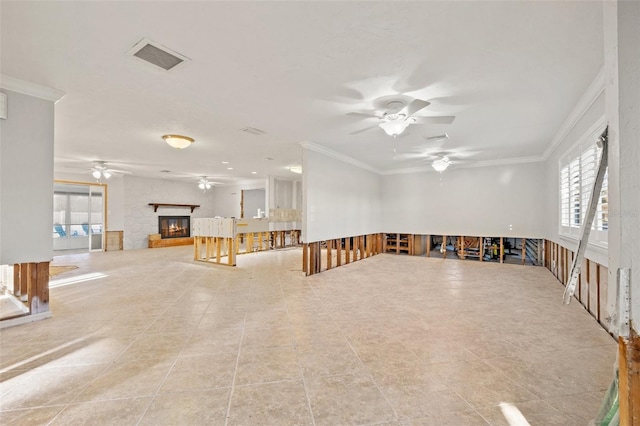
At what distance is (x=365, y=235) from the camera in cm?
822

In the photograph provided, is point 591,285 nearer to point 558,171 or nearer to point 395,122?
point 558,171

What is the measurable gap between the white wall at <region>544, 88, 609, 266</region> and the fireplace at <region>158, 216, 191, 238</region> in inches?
499

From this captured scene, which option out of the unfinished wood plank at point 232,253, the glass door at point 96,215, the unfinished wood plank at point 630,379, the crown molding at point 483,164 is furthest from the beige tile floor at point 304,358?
the glass door at point 96,215

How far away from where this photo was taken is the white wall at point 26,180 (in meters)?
2.90

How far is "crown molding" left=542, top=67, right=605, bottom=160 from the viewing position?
3011 millimetres

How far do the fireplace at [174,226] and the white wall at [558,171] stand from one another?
1267 cm

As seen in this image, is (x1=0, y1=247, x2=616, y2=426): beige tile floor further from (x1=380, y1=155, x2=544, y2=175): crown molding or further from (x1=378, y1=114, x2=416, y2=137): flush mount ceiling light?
(x1=380, y1=155, x2=544, y2=175): crown molding

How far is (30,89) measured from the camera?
307 centimetres

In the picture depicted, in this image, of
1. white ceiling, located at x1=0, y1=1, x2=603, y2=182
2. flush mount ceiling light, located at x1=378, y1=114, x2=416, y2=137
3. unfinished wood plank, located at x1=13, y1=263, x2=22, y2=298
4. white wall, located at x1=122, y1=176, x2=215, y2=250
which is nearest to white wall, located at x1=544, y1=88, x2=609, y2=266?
white ceiling, located at x1=0, y1=1, x2=603, y2=182

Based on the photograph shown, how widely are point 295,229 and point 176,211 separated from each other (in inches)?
211

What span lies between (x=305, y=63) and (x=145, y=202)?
10453 mm

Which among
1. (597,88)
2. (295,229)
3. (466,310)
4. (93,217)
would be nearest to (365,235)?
(295,229)

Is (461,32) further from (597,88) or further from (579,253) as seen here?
(597,88)

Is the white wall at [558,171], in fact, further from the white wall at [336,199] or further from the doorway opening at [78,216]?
the doorway opening at [78,216]
